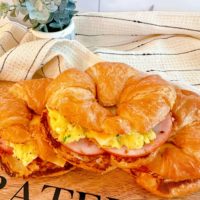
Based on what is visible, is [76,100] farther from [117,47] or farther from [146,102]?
[117,47]

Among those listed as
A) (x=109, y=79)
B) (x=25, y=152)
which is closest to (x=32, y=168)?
(x=25, y=152)

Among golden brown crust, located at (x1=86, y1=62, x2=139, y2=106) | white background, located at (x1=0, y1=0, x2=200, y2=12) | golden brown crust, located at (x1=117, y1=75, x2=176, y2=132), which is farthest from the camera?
white background, located at (x1=0, y1=0, x2=200, y2=12)

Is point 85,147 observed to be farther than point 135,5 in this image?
No

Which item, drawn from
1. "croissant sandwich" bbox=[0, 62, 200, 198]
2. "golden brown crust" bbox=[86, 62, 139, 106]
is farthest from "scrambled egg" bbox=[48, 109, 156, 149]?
"golden brown crust" bbox=[86, 62, 139, 106]

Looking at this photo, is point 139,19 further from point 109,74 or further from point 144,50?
point 109,74

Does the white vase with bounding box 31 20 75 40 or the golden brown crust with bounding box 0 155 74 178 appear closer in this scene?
the golden brown crust with bounding box 0 155 74 178

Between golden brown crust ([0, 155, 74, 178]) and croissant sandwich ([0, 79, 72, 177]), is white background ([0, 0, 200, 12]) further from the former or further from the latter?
golden brown crust ([0, 155, 74, 178])
